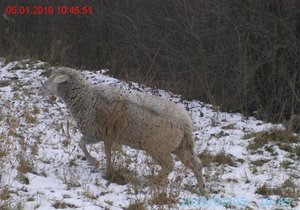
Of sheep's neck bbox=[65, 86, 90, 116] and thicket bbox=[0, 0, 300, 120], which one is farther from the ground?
thicket bbox=[0, 0, 300, 120]

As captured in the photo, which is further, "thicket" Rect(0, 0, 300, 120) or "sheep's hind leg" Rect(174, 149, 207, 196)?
"thicket" Rect(0, 0, 300, 120)

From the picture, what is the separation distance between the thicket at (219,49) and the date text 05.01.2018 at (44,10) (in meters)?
1.93

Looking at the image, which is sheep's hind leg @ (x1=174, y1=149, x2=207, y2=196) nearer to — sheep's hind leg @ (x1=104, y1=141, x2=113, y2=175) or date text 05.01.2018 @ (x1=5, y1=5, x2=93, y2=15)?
sheep's hind leg @ (x1=104, y1=141, x2=113, y2=175)

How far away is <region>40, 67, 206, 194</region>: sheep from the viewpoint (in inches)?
201

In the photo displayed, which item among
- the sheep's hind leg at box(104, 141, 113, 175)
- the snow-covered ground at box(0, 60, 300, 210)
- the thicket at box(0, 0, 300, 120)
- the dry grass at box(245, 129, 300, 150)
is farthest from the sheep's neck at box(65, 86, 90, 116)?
the dry grass at box(245, 129, 300, 150)

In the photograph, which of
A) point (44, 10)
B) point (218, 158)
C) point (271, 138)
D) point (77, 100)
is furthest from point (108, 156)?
point (44, 10)

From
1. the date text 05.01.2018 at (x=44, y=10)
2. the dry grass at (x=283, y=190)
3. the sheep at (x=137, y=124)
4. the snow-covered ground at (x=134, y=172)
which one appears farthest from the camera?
the date text 05.01.2018 at (x=44, y=10)

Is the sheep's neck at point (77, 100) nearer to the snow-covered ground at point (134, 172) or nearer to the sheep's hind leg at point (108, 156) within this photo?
the snow-covered ground at point (134, 172)

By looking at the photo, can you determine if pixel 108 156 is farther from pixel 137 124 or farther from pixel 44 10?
pixel 44 10

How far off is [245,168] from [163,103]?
1382mm

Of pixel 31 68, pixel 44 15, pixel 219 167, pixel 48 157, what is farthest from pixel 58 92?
pixel 44 15

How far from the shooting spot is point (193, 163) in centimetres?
524

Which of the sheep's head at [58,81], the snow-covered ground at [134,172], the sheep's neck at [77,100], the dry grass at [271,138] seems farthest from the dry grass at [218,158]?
the sheep's head at [58,81]

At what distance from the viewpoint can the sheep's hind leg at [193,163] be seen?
5105 mm
